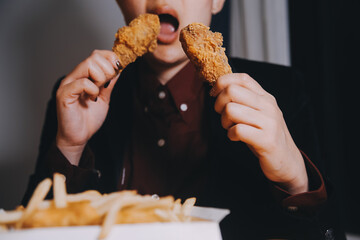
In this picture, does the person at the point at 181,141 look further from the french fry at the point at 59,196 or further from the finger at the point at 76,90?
the french fry at the point at 59,196

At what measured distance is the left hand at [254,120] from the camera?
836mm

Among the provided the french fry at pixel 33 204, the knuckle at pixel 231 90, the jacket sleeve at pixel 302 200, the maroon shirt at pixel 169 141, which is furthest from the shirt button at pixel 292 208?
the french fry at pixel 33 204

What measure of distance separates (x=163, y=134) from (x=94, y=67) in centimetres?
56

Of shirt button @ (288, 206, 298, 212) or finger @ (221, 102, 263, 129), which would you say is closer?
finger @ (221, 102, 263, 129)

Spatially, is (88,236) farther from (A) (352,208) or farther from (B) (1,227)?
(A) (352,208)

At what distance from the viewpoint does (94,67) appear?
105 centimetres

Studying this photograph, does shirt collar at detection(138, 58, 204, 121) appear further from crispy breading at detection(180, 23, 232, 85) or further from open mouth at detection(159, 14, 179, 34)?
crispy breading at detection(180, 23, 232, 85)

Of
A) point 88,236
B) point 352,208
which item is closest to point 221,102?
point 88,236

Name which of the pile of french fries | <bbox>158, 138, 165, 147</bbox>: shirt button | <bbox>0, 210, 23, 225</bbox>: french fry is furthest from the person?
<bbox>0, 210, 23, 225</bbox>: french fry

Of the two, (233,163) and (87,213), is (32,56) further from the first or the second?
(87,213)

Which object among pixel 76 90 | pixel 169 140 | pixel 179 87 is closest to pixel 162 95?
pixel 179 87

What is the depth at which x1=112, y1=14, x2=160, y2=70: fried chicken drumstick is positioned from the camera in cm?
110

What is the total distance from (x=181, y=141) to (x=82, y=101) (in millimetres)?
498

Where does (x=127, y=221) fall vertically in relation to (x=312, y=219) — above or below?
above
